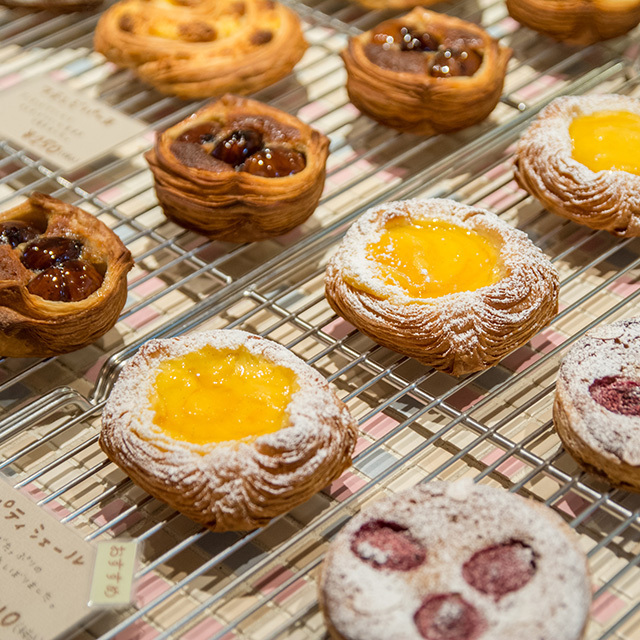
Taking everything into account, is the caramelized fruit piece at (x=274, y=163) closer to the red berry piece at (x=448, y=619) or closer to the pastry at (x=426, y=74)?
the pastry at (x=426, y=74)

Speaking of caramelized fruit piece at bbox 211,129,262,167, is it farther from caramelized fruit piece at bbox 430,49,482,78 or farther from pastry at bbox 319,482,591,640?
pastry at bbox 319,482,591,640

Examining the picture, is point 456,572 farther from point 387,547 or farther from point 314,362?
point 314,362

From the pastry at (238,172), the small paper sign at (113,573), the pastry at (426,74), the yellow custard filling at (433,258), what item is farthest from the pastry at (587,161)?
the small paper sign at (113,573)

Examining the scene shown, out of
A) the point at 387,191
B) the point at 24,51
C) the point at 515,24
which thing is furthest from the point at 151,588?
the point at 515,24

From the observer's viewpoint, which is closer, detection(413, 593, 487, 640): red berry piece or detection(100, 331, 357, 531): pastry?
detection(413, 593, 487, 640): red berry piece

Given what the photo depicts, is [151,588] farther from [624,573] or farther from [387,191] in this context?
[387,191]

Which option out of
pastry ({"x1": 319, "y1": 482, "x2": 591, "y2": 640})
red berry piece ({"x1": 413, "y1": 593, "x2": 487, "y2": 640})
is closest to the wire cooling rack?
pastry ({"x1": 319, "y1": 482, "x2": 591, "y2": 640})
